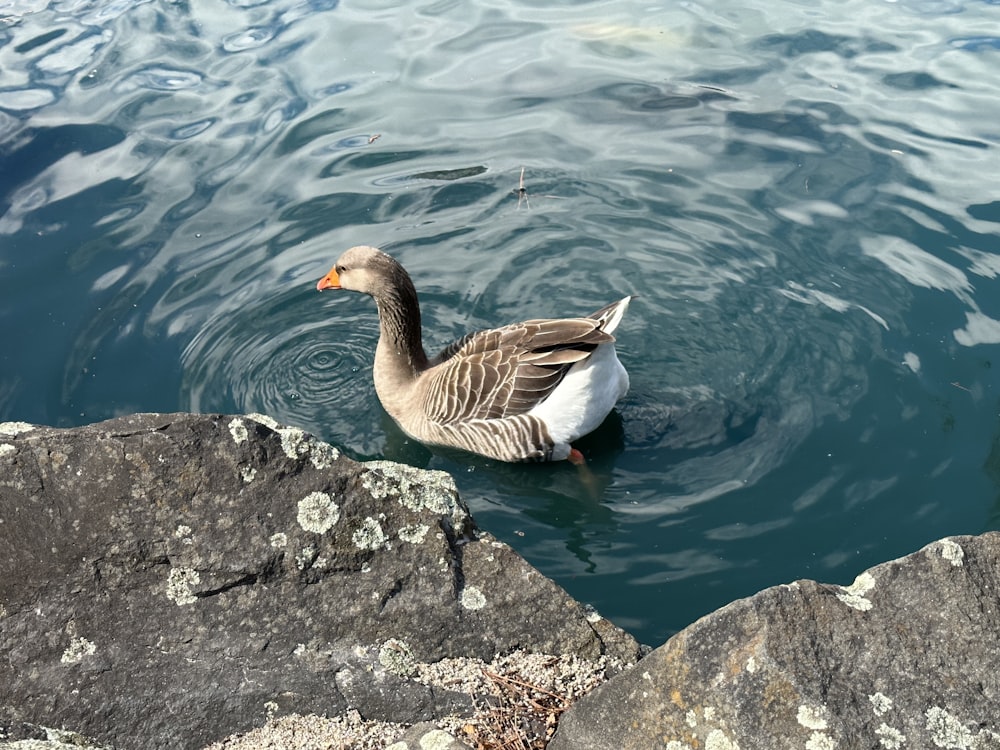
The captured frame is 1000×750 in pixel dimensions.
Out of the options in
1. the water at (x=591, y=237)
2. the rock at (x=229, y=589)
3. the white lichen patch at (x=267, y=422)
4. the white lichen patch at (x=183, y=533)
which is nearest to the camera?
the rock at (x=229, y=589)

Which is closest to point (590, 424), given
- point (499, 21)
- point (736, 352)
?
point (736, 352)

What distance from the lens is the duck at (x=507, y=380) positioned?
6879 millimetres

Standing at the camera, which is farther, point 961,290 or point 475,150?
point 475,150

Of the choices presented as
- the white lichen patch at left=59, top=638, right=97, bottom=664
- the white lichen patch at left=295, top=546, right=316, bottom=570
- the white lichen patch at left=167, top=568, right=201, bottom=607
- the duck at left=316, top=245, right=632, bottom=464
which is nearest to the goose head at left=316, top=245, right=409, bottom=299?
the duck at left=316, top=245, right=632, bottom=464

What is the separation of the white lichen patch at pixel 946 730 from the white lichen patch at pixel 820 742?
11.0 inches

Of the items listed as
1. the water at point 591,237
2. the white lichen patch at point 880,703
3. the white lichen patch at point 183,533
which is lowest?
the water at point 591,237

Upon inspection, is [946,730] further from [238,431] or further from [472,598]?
[238,431]

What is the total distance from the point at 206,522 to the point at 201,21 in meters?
12.0

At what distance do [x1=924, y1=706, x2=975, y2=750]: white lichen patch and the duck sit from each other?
4272 millimetres

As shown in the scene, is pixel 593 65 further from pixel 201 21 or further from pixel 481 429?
pixel 481 429

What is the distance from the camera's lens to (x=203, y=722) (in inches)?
115

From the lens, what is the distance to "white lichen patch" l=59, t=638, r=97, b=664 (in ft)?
9.74

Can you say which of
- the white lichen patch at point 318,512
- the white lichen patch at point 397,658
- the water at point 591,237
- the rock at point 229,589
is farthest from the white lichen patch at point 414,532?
the water at point 591,237

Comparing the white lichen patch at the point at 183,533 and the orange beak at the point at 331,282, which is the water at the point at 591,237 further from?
the white lichen patch at the point at 183,533
